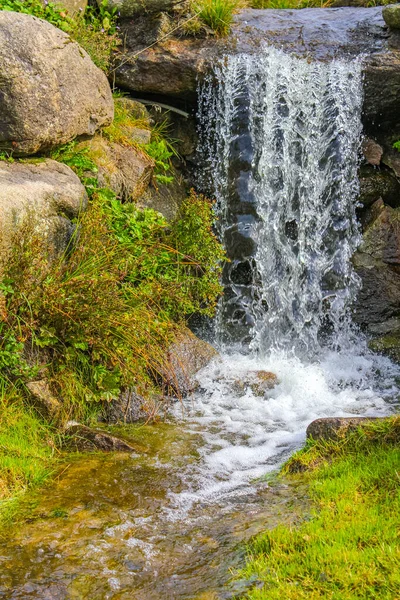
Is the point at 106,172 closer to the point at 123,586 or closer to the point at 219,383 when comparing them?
the point at 219,383

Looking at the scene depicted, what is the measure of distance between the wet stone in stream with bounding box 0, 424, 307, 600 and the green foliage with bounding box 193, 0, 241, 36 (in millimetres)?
6396

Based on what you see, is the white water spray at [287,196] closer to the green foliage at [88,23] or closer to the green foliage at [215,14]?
the green foliage at [215,14]

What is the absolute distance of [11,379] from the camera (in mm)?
5152

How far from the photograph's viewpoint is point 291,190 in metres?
8.50

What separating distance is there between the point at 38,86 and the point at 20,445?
3.47m

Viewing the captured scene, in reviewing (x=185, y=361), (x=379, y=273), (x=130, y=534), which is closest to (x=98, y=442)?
(x=130, y=534)

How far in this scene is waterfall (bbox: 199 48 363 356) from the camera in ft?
27.6

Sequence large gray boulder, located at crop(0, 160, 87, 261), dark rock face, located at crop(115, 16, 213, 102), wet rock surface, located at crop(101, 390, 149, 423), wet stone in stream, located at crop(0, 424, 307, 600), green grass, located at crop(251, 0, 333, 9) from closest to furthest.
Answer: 1. wet stone in stream, located at crop(0, 424, 307, 600)
2. large gray boulder, located at crop(0, 160, 87, 261)
3. wet rock surface, located at crop(101, 390, 149, 423)
4. dark rock face, located at crop(115, 16, 213, 102)
5. green grass, located at crop(251, 0, 333, 9)

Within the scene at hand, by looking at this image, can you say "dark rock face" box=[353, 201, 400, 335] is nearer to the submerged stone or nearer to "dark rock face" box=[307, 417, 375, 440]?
"dark rock face" box=[307, 417, 375, 440]

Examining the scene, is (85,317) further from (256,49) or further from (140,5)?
(140,5)

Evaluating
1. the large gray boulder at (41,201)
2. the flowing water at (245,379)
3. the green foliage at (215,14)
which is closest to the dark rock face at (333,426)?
the flowing water at (245,379)

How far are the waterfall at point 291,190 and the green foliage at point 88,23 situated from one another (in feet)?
4.32

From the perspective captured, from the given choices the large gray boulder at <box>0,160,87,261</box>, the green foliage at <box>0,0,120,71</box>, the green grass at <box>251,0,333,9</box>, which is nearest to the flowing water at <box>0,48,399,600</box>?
the green foliage at <box>0,0,120,71</box>

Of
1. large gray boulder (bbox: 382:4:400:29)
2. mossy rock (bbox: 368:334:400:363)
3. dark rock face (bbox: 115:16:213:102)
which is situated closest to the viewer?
mossy rock (bbox: 368:334:400:363)
